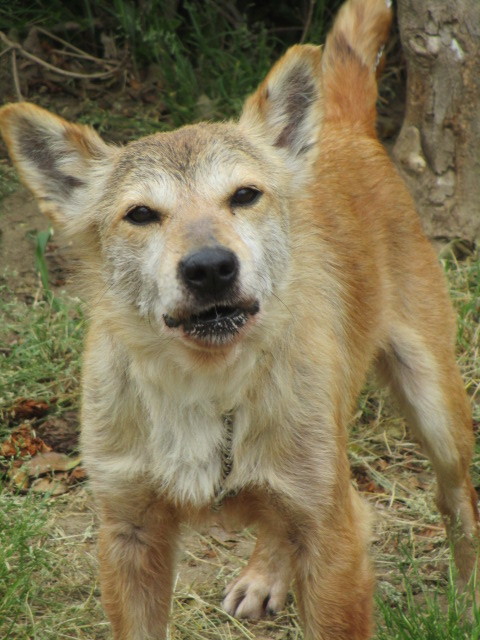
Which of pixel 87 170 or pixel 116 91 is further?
pixel 116 91

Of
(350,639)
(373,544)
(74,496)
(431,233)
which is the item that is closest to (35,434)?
(74,496)

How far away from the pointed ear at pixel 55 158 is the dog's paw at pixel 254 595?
210 centimetres

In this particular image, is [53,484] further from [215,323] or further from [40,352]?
[215,323]

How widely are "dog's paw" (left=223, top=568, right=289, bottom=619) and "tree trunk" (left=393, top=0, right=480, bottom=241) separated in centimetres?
294

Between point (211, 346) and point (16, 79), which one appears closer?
point (211, 346)

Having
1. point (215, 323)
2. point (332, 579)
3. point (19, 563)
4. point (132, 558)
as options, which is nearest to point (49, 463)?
point (19, 563)

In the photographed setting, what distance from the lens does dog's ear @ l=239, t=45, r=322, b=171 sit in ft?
14.1

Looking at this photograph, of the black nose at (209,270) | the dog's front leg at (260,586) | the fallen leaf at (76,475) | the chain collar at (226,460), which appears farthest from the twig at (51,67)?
the black nose at (209,270)

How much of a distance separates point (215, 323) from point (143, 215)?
54cm

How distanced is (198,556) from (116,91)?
427cm

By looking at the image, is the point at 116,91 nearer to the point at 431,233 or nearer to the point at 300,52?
the point at 431,233

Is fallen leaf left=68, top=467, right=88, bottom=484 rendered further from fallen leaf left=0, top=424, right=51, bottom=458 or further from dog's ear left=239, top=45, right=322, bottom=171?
dog's ear left=239, top=45, right=322, bottom=171

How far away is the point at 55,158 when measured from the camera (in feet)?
13.9

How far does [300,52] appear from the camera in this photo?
415cm
